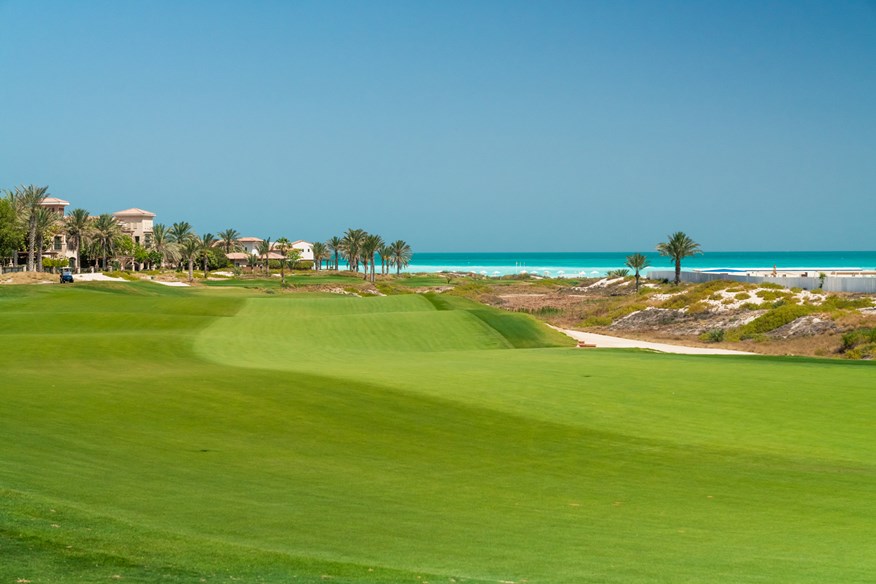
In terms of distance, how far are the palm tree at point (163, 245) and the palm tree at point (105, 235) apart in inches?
599

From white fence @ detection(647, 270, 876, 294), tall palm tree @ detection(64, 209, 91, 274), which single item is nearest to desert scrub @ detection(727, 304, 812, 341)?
white fence @ detection(647, 270, 876, 294)

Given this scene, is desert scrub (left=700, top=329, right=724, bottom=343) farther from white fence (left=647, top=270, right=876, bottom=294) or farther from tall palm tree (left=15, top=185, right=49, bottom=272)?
tall palm tree (left=15, top=185, right=49, bottom=272)

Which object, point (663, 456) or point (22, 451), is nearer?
point (22, 451)

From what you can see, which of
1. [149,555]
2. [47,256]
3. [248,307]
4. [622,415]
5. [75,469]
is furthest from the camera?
[47,256]

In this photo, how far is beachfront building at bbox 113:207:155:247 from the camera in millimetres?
189000

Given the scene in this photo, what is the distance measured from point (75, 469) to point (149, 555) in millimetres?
5999

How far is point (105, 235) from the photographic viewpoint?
149000 millimetres

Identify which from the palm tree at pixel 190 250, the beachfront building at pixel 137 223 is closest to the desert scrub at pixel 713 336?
the palm tree at pixel 190 250

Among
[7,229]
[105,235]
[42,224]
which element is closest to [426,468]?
[7,229]

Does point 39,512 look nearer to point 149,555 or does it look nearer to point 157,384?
point 149,555

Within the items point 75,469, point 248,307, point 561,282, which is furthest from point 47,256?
point 75,469

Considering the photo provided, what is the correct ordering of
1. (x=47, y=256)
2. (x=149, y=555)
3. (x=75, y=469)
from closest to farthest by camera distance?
(x=149, y=555) → (x=75, y=469) → (x=47, y=256)

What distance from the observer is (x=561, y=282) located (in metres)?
175

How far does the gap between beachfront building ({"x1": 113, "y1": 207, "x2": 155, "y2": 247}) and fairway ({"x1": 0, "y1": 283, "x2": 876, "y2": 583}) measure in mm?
156750
